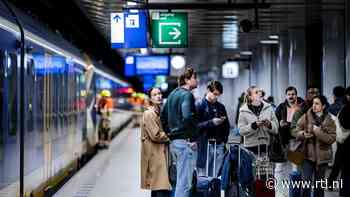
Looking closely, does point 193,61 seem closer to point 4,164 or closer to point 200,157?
point 200,157

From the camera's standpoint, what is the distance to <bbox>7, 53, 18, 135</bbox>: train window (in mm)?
9062

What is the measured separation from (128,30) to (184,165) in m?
5.51

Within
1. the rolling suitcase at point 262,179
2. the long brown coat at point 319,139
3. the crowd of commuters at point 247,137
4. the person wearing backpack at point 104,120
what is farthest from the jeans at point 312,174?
the person wearing backpack at point 104,120

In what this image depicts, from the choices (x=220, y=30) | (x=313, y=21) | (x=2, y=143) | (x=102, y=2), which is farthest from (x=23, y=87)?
(x=220, y=30)

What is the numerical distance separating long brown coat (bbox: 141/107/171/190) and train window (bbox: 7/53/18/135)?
1.74m

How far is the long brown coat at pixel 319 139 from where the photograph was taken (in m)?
9.95

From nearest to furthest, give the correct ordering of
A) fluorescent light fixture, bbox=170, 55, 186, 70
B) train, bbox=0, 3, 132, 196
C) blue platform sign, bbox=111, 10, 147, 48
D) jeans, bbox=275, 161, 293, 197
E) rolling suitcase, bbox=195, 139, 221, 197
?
train, bbox=0, 3, 132, 196 → rolling suitcase, bbox=195, 139, 221, 197 → jeans, bbox=275, 161, 293, 197 → blue platform sign, bbox=111, 10, 147, 48 → fluorescent light fixture, bbox=170, 55, 186, 70

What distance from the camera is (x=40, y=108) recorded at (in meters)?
11.5

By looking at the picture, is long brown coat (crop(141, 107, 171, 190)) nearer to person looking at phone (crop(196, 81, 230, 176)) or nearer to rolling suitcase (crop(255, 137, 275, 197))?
rolling suitcase (crop(255, 137, 275, 197))

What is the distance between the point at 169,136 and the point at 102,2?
23.0 feet

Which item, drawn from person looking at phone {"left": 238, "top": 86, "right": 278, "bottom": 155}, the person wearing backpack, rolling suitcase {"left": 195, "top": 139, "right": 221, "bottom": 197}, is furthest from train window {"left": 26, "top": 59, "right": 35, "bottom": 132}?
the person wearing backpack

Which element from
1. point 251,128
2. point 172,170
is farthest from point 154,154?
point 251,128

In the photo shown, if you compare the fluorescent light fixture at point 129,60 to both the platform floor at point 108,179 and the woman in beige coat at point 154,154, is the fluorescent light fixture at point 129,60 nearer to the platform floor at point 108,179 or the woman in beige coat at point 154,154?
the platform floor at point 108,179

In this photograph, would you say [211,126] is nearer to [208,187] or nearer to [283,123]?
[283,123]
